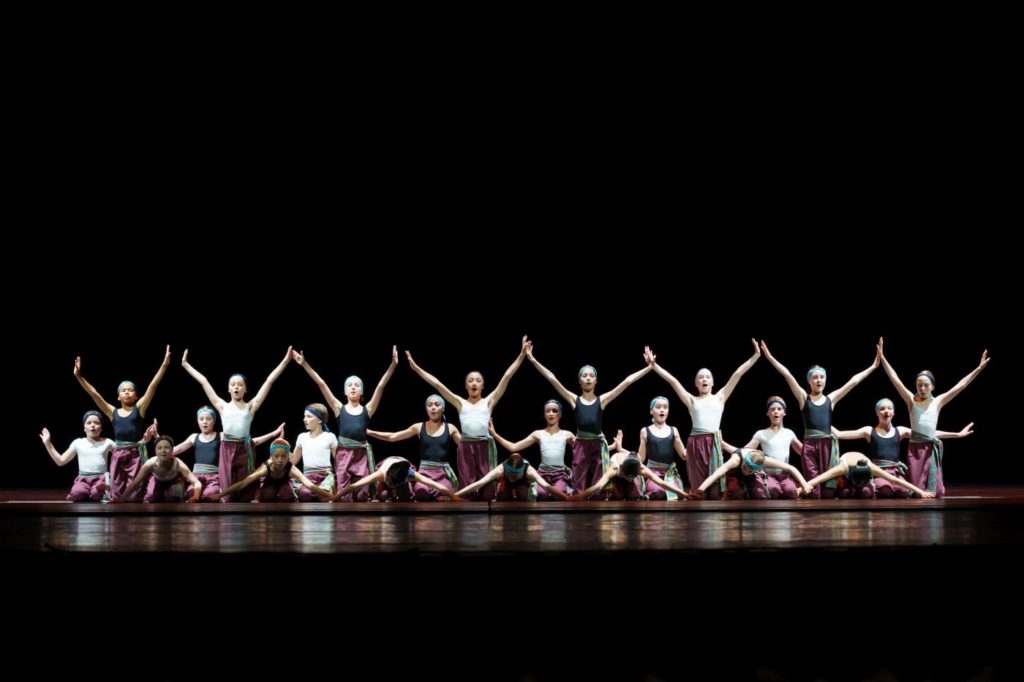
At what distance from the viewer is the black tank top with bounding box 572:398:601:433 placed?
6.16 m

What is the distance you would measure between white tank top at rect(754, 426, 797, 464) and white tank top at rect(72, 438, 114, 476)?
3.95 m

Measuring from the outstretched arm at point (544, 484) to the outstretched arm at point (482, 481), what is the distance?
166mm

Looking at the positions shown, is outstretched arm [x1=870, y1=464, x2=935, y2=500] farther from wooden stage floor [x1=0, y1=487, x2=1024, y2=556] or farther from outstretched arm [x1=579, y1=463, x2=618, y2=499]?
outstretched arm [x1=579, y1=463, x2=618, y2=499]

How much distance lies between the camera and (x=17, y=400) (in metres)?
7.19

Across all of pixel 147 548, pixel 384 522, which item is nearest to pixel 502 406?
pixel 384 522

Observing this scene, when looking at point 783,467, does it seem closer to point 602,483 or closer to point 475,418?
point 602,483

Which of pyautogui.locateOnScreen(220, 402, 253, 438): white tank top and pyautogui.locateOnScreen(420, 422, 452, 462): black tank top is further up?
pyautogui.locateOnScreen(220, 402, 253, 438): white tank top

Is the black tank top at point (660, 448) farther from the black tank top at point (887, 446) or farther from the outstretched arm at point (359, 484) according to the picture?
the outstretched arm at point (359, 484)

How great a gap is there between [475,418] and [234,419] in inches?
57.1

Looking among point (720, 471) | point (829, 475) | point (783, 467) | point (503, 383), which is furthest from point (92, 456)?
point (829, 475)

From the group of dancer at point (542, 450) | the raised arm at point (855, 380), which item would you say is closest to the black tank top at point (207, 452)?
the group of dancer at point (542, 450)

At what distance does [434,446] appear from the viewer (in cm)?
611

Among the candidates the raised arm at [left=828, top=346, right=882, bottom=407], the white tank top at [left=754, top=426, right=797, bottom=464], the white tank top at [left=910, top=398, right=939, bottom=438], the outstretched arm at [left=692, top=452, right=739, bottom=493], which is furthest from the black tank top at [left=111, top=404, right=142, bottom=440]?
the white tank top at [left=910, top=398, right=939, bottom=438]

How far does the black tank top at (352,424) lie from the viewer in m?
6.11
